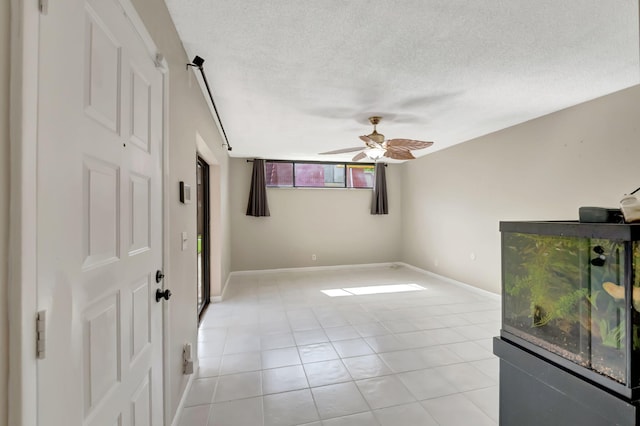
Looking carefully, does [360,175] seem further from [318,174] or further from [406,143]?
[406,143]

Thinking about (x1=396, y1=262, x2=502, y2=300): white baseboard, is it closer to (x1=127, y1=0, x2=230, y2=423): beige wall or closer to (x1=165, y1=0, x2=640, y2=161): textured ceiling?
(x1=165, y1=0, x2=640, y2=161): textured ceiling

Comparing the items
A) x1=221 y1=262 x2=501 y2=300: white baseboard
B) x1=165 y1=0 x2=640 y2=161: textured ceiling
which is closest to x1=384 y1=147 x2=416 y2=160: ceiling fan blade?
x1=165 y1=0 x2=640 y2=161: textured ceiling

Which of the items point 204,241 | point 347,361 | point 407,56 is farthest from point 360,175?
point 347,361

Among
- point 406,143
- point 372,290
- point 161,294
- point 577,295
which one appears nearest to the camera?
point 577,295

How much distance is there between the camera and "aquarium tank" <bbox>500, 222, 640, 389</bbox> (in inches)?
32.7

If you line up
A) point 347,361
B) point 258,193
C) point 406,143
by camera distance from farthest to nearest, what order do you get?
point 258,193 < point 406,143 < point 347,361

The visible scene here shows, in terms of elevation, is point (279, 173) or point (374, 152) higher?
point (279, 173)

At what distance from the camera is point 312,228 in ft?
19.1

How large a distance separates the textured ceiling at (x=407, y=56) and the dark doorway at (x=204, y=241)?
41.8 inches

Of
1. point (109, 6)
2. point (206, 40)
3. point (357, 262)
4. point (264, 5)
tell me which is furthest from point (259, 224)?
point (109, 6)

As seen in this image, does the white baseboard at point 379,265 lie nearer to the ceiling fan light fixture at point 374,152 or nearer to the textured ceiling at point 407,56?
the textured ceiling at point 407,56

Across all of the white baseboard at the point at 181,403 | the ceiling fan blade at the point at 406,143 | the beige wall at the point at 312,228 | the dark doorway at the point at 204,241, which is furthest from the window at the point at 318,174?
the white baseboard at the point at 181,403

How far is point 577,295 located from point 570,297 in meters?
0.03
